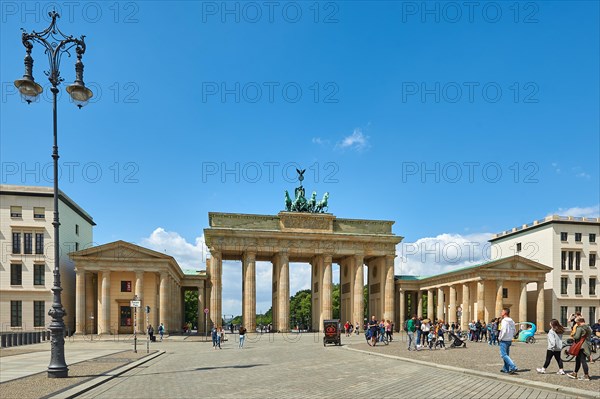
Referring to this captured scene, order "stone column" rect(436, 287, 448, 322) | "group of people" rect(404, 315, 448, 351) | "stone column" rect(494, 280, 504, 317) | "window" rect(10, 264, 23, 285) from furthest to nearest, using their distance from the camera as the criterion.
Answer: "stone column" rect(436, 287, 448, 322) → "stone column" rect(494, 280, 504, 317) → "window" rect(10, 264, 23, 285) → "group of people" rect(404, 315, 448, 351)

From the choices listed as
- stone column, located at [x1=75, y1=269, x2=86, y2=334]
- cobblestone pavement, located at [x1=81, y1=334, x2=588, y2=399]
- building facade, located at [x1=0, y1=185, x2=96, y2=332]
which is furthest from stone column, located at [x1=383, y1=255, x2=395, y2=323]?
cobblestone pavement, located at [x1=81, y1=334, x2=588, y2=399]

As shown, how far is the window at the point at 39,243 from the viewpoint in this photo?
58.2 metres

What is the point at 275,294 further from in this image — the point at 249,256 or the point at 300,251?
the point at 249,256

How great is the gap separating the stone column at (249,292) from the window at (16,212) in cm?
2887

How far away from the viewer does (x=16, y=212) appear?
57969mm

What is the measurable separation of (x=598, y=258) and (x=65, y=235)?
Result: 7605 cm

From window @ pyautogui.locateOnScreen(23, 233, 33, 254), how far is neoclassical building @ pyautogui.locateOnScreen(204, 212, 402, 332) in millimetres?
21395

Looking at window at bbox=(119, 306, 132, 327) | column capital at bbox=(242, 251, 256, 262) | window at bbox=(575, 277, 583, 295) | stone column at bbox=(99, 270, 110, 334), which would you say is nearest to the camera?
stone column at bbox=(99, 270, 110, 334)

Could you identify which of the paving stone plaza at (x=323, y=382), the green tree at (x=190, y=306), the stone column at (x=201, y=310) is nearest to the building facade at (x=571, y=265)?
the stone column at (x=201, y=310)

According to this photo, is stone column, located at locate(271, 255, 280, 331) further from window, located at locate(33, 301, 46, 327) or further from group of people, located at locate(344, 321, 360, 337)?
window, located at locate(33, 301, 46, 327)

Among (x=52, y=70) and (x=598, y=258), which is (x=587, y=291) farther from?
(x=52, y=70)

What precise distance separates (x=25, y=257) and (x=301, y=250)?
116ft

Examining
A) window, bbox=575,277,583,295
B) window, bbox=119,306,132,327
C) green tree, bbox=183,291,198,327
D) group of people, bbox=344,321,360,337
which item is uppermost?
window, bbox=575,277,583,295

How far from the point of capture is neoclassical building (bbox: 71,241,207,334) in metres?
56.2
